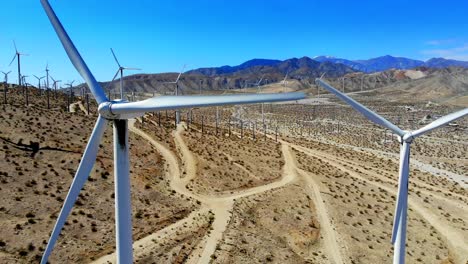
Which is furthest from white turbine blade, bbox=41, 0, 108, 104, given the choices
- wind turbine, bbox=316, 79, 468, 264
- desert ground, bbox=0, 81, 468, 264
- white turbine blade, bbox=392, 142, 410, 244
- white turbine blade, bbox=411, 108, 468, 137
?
white turbine blade, bbox=411, 108, 468, 137

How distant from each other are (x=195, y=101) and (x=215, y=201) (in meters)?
35.7

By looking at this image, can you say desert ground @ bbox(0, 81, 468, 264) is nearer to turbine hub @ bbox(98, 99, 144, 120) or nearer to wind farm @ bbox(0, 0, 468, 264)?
wind farm @ bbox(0, 0, 468, 264)

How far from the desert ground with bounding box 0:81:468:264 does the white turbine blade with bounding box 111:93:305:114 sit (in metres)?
20.6

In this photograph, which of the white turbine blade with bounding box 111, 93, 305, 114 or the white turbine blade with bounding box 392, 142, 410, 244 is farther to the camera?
the white turbine blade with bounding box 392, 142, 410, 244

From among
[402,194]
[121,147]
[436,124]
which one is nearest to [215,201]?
[402,194]

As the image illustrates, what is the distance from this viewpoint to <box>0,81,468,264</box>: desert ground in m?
40.5

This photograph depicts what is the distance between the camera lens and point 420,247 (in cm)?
5091

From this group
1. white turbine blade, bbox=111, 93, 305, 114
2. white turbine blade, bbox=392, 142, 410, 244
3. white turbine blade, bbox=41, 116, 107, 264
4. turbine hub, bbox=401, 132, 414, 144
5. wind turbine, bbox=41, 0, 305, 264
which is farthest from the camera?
turbine hub, bbox=401, 132, 414, 144

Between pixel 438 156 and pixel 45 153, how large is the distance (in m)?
93.6

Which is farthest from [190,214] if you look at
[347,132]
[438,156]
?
[347,132]

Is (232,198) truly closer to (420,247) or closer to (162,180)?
(162,180)

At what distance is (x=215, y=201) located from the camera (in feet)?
177

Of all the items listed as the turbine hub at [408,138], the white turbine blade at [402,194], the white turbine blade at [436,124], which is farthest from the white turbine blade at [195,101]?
the white turbine blade at [436,124]

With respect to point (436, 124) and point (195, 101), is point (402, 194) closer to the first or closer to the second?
point (436, 124)
